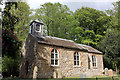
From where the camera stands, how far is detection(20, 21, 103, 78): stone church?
15.1m

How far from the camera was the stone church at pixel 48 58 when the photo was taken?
49.5 feet

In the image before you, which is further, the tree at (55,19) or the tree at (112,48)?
the tree at (55,19)

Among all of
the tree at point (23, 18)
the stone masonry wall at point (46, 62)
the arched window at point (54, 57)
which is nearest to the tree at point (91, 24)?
the stone masonry wall at point (46, 62)

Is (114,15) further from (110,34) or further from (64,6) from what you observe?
(64,6)

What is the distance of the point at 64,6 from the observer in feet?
109

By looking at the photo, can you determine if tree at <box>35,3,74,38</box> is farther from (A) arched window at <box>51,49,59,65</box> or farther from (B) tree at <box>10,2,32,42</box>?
(A) arched window at <box>51,49,59,65</box>

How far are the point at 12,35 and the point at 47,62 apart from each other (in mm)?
6990

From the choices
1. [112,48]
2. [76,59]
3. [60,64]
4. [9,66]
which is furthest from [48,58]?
[112,48]

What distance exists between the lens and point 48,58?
627 inches

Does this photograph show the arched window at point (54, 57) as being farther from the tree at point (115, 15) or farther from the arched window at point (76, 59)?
the tree at point (115, 15)

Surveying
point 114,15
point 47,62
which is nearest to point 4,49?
point 47,62

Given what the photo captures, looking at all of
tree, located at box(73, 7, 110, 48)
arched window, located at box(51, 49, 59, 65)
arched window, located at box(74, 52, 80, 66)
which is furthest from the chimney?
tree, located at box(73, 7, 110, 48)

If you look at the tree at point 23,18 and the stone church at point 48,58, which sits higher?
the tree at point 23,18

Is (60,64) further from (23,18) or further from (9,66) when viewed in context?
(23,18)
